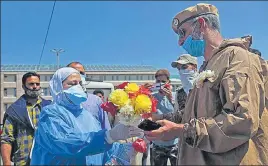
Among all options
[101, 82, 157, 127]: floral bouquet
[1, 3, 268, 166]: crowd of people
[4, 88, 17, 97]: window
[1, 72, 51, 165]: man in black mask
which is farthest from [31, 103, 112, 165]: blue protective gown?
[4, 88, 17, 97]: window

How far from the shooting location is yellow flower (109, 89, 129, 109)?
304 cm

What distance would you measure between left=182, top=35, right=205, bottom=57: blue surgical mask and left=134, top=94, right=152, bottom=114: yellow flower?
0.68 meters

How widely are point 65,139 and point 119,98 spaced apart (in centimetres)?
61

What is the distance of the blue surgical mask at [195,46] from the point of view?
7.84 ft

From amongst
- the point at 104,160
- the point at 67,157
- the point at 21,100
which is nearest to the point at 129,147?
the point at 104,160

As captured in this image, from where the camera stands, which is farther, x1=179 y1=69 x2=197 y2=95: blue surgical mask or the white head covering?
x1=179 y1=69 x2=197 y2=95: blue surgical mask

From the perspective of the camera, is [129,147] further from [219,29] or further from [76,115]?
[219,29]

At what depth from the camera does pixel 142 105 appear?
298 cm

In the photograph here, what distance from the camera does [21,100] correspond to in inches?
211

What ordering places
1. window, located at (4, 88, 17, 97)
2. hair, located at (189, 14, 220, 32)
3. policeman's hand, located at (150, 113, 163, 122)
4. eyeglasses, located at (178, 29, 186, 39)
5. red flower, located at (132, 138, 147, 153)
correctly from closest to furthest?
hair, located at (189, 14, 220, 32) → eyeglasses, located at (178, 29, 186, 39) → policeman's hand, located at (150, 113, 163, 122) → red flower, located at (132, 138, 147, 153) → window, located at (4, 88, 17, 97)

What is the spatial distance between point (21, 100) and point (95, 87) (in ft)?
27.8

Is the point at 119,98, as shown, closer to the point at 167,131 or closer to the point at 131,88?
the point at 131,88

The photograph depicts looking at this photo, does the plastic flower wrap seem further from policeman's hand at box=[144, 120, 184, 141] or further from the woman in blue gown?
policeman's hand at box=[144, 120, 184, 141]

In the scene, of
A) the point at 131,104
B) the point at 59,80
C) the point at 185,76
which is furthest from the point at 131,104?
the point at 185,76
